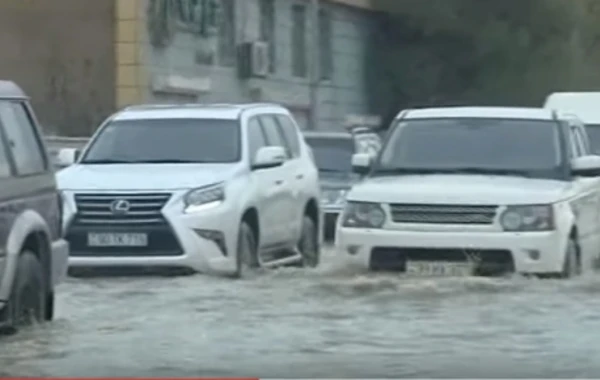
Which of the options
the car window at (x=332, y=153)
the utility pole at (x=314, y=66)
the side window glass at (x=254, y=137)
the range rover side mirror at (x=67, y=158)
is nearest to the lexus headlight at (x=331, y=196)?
the car window at (x=332, y=153)

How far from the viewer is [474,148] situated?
1691cm

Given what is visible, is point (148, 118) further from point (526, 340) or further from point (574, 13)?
point (574, 13)

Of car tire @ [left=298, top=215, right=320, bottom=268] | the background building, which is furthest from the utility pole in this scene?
car tire @ [left=298, top=215, right=320, bottom=268]

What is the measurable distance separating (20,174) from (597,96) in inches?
568

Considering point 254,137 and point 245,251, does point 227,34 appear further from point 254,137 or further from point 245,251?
point 245,251

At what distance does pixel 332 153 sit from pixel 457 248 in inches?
462

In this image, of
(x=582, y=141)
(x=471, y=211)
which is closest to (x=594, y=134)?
(x=582, y=141)

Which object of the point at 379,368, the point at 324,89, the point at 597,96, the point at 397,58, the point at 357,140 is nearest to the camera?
the point at 379,368

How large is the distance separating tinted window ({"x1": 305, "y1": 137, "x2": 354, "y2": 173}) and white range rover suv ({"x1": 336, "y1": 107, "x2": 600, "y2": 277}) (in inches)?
382

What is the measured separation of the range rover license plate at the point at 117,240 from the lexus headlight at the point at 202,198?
0.47 m

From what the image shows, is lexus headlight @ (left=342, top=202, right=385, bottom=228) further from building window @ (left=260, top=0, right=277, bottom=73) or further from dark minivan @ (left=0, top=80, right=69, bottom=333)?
building window @ (left=260, top=0, right=277, bottom=73)

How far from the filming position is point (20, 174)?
12414mm

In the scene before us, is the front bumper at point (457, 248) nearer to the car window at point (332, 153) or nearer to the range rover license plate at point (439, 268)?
the range rover license plate at point (439, 268)

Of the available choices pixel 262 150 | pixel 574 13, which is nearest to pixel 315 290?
pixel 262 150
